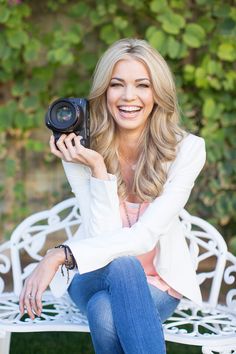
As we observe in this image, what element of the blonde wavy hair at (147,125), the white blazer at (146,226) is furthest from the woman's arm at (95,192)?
the blonde wavy hair at (147,125)

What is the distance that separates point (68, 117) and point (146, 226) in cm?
47

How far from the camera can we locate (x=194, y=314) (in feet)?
8.80

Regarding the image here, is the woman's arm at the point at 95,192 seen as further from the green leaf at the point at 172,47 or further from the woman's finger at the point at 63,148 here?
the green leaf at the point at 172,47

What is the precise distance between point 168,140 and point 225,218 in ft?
5.87

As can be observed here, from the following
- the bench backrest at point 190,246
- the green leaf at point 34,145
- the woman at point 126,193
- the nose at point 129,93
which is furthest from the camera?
the green leaf at point 34,145

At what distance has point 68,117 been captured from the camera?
8.11 feet

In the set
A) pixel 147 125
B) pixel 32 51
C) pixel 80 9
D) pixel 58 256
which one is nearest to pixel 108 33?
pixel 80 9

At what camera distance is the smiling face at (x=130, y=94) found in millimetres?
2459

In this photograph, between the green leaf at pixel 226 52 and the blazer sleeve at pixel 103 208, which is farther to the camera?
the green leaf at pixel 226 52

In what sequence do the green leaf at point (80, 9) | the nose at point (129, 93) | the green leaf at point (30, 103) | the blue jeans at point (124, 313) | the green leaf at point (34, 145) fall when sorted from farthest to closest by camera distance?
the green leaf at point (34, 145) < the green leaf at point (30, 103) < the green leaf at point (80, 9) < the nose at point (129, 93) < the blue jeans at point (124, 313)

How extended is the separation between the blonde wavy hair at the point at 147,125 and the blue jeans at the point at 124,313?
0.38 meters

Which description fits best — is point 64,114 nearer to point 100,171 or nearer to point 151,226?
point 100,171

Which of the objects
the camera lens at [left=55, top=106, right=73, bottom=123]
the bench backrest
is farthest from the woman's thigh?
the camera lens at [left=55, top=106, right=73, bottom=123]

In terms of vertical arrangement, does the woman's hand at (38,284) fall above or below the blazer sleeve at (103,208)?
below
